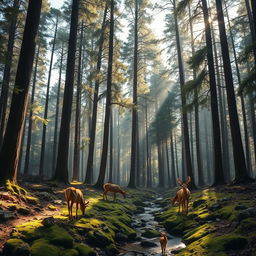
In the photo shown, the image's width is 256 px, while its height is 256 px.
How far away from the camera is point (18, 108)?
1056 cm

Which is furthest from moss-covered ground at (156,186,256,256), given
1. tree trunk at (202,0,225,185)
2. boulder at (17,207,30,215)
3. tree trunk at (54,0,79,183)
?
tree trunk at (54,0,79,183)

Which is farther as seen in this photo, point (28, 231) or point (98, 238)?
point (98, 238)

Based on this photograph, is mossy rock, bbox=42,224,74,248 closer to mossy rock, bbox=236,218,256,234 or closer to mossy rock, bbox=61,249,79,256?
mossy rock, bbox=61,249,79,256

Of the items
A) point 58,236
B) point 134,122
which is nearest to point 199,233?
point 58,236

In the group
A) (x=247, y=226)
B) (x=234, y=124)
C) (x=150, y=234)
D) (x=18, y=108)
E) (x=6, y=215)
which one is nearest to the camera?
(x=247, y=226)

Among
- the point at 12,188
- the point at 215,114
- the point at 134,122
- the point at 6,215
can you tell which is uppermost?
the point at 134,122

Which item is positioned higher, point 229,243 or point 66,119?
point 66,119

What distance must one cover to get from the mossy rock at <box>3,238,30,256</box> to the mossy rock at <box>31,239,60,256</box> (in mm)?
Result: 141

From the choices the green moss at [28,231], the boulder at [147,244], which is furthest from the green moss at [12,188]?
the boulder at [147,244]

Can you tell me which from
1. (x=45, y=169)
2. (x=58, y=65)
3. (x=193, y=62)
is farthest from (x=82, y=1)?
(x=45, y=169)

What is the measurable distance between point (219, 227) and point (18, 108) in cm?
859

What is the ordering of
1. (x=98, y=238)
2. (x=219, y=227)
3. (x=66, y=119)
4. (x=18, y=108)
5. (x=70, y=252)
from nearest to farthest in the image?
(x=70, y=252)
(x=98, y=238)
(x=219, y=227)
(x=18, y=108)
(x=66, y=119)

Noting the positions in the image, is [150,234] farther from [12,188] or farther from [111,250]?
[12,188]

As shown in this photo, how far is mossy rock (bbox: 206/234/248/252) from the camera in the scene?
20.3 feet
